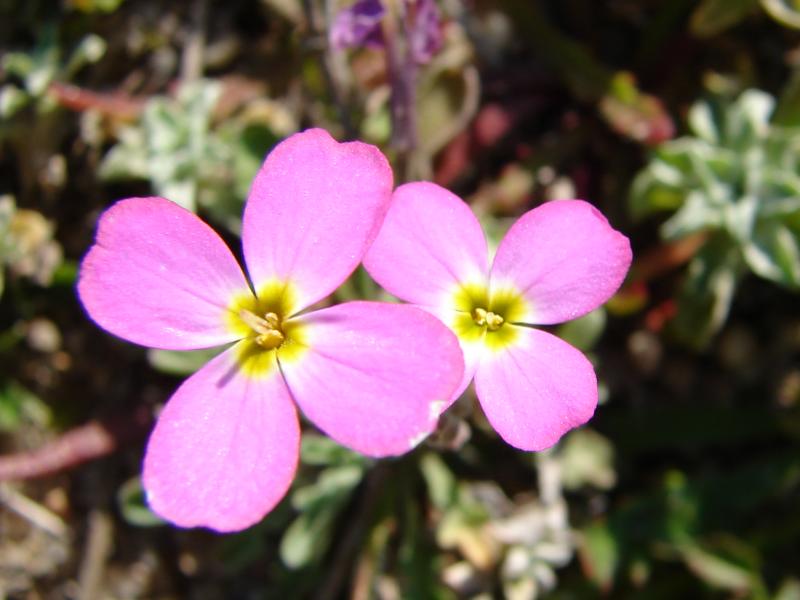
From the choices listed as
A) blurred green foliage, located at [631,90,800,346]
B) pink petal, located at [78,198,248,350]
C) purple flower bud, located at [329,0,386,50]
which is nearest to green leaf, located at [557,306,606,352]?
blurred green foliage, located at [631,90,800,346]

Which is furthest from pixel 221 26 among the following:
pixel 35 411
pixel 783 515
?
pixel 783 515

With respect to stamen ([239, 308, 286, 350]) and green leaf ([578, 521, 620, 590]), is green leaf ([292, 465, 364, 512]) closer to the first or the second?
green leaf ([578, 521, 620, 590])

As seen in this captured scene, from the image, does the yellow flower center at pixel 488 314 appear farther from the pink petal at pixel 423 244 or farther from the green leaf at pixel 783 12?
the green leaf at pixel 783 12

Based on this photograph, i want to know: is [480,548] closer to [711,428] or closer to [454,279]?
[711,428]

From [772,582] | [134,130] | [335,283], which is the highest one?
[335,283]

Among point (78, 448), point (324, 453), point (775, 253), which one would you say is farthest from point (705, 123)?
point (78, 448)

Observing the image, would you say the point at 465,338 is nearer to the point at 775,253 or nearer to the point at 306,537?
the point at 306,537

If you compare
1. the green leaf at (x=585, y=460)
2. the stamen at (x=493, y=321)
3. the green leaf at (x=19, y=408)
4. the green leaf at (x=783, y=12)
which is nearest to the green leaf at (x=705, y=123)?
the green leaf at (x=783, y=12)
